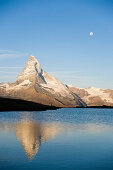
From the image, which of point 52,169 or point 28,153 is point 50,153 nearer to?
point 28,153

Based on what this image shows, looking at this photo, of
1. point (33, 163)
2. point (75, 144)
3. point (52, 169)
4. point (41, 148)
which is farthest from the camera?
point (75, 144)

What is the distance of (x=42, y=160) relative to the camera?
94.6 ft

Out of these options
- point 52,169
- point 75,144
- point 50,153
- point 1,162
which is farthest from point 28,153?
point 75,144

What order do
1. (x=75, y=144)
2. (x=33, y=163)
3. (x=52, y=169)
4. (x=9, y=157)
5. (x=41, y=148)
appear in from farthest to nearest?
(x=75, y=144) → (x=41, y=148) → (x=9, y=157) → (x=33, y=163) → (x=52, y=169)

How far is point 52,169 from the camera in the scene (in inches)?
989

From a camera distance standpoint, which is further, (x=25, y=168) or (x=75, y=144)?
(x=75, y=144)

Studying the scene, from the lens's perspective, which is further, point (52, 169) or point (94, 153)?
point (94, 153)

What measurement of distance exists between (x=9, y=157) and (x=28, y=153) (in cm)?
314

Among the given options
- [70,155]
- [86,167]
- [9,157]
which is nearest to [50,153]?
[70,155]

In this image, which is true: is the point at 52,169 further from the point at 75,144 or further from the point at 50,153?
the point at 75,144

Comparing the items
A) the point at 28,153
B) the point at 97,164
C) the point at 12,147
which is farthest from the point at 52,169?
the point at 12,147

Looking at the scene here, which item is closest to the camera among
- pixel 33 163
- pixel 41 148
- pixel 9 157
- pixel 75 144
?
pixel 33 163

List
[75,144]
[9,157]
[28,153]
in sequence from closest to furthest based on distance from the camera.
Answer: [9,157]
[28,153]
[75,144]

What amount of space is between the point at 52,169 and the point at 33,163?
3.02m
